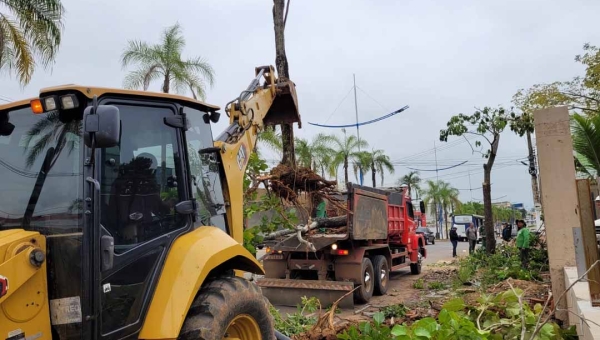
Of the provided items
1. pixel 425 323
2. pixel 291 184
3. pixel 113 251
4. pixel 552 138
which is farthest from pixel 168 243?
pixel 291 184

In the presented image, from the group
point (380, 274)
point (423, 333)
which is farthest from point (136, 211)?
point (380, 274)

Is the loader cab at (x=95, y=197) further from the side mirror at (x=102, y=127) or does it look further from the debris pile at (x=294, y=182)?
the debris pile at (x=294, y=182)

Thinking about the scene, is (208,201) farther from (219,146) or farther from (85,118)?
(85,118)

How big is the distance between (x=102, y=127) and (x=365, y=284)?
816 cm

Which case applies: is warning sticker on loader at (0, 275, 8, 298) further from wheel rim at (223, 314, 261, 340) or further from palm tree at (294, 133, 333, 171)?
palm tree at (294, 133, 333, 171)

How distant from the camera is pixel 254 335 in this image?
3926 millimetres

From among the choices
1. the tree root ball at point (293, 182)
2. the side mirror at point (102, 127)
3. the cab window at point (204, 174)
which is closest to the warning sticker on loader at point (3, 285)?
the side mirror at point (102, 127)

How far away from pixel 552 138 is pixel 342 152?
86.6 feet

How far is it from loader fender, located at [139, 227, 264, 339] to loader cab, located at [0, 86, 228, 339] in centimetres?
6

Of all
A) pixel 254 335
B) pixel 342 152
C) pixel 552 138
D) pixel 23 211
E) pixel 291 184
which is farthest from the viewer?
pixel 342 152

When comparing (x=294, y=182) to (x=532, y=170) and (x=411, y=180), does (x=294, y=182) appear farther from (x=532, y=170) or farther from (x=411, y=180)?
(x=411, y=180)

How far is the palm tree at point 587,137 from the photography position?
8.30 m

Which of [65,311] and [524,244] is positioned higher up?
[65,311]

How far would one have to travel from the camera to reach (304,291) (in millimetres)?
9508
